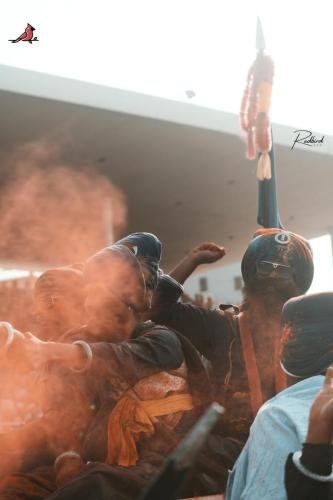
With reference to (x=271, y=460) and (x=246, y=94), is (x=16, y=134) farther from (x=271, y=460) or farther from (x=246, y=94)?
(x=271, y=460)

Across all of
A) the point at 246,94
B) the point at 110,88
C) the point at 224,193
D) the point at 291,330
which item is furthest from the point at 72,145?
the point at 291,330

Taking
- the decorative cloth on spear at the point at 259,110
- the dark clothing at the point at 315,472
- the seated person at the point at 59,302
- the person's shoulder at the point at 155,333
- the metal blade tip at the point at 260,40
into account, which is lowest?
the dark clothing at the point at 315,472

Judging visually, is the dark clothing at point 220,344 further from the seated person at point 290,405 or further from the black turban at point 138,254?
the seated person at point 290,405

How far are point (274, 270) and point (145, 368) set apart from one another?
0.95 metres

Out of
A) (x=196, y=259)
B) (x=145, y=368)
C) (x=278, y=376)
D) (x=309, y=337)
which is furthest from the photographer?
(x=196, y=259)

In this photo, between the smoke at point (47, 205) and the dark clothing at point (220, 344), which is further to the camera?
the smoke at point (47, 205)

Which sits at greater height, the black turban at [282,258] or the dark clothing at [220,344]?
the black turban at [282,258]

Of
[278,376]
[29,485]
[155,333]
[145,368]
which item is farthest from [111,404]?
[278,376]

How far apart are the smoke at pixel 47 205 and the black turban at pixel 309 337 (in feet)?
24.8

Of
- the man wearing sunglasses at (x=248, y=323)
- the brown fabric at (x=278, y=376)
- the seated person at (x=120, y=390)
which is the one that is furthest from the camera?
the man wearing sunglasses at (x=248, y=323)

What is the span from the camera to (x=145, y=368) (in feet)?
9.60

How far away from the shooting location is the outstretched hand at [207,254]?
12.7 feet

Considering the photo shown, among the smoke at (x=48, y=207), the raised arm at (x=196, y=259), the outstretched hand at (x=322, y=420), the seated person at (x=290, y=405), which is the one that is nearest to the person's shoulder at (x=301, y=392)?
the seated person at (x=290, y=405)

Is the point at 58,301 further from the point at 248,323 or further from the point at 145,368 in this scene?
the point at 248,323
